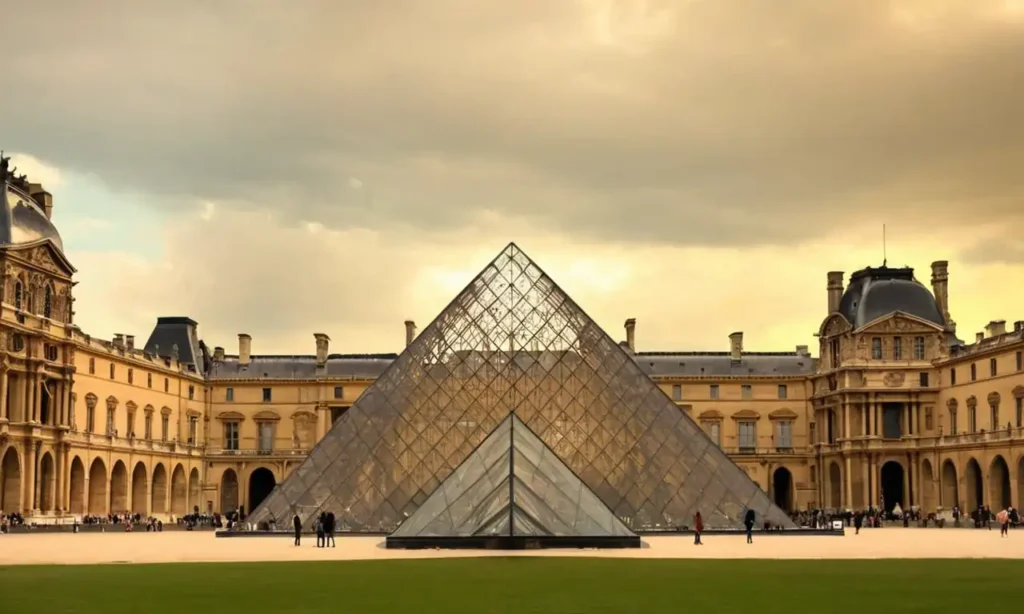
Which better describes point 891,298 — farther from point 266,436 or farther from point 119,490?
point 119,490

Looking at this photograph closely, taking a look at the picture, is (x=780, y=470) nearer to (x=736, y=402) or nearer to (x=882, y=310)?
(x=736, y=402)

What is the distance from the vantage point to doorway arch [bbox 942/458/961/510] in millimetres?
61688

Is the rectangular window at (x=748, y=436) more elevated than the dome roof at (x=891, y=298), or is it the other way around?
the dome roof at (x=891, y=298)

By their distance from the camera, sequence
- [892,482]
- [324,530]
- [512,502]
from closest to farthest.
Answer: [512,502] → [324,530] → [892,482]

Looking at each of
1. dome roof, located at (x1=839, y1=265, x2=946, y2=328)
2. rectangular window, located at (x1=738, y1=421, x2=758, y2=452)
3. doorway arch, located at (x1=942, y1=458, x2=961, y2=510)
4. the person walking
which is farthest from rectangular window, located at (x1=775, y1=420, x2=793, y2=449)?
the person walking

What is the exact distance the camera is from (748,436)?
72188 millimetres

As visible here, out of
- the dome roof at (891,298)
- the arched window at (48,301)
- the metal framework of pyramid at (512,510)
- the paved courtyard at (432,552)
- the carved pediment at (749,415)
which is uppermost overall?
the dome roof at (891,298)

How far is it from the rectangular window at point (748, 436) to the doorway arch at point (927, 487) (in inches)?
407

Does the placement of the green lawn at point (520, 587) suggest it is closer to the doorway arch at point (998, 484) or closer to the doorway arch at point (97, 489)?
the doorway arch at point (97, 489)

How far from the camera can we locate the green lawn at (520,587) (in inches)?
545

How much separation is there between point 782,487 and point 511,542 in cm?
5022

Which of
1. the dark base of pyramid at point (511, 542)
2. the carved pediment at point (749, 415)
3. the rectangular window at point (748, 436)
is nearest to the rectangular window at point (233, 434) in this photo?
the carved pediment at point (749, 415)

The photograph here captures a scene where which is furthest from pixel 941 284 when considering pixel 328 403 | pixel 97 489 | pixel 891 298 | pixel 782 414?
pixel 97 489

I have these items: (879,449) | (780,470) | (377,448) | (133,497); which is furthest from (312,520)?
(780,470)
